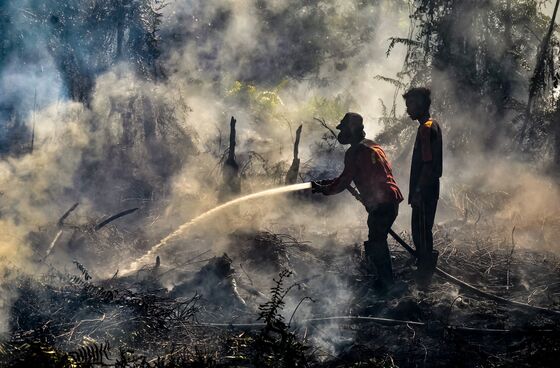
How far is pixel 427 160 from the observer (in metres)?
4.86

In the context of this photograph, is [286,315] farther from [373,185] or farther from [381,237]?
[373,185]

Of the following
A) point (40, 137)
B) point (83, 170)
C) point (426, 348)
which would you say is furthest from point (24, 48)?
point (426, 348)

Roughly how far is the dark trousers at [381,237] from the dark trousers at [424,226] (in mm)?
326

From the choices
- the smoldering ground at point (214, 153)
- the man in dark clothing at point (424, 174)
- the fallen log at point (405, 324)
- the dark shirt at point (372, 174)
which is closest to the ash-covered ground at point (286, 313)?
the fallen log at point (405, 324)

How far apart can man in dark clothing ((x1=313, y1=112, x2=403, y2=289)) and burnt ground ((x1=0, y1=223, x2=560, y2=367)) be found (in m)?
0.43

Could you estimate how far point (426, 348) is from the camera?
4047 mm

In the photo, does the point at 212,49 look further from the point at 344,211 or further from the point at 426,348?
the point at 426,348

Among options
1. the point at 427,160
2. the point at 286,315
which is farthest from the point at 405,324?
the point at 427,160

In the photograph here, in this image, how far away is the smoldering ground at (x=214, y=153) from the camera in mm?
6516

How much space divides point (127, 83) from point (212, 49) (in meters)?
5.37

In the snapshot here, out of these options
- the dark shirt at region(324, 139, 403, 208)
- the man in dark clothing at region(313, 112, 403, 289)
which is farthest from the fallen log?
the dark shirt at region(324, 139, 403, 208)

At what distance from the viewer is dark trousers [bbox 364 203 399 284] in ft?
16.0

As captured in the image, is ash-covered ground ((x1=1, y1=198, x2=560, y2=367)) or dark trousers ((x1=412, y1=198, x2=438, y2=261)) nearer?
ash-covered ground ((x1=1, y1=198, x2=560, y2=367))

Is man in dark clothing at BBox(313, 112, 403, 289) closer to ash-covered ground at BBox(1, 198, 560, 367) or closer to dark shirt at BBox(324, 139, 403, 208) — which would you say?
dark shirt at BBox(324, 139, 403, 208)
